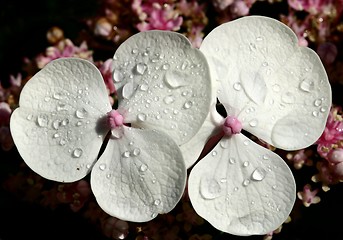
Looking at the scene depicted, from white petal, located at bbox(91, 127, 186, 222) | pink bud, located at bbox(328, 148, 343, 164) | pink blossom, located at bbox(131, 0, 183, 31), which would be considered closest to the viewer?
white petal, located at bbox(91, 127, 186, 222)

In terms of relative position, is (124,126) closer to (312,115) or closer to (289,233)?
(312,115)

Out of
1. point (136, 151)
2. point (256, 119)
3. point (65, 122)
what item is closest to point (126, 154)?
point (136, 151)

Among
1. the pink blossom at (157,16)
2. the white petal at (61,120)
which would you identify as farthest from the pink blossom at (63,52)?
the white petal at (61,120)

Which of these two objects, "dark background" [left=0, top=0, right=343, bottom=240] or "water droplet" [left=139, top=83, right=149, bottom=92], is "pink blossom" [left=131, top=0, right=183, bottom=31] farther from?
"water droplet" [left=139, top=83, right=149, bottom=92]

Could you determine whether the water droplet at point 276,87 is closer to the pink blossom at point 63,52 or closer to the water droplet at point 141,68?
the water droplet at point 141,68

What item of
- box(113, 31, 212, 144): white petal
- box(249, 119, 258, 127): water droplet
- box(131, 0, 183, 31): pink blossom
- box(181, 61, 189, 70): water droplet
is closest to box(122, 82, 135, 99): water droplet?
box(113, 31, 212, 144): white petal

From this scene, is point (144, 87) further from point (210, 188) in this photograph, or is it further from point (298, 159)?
point (298, 159)

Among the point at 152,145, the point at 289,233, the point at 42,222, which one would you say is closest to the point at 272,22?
the point at 152,145
